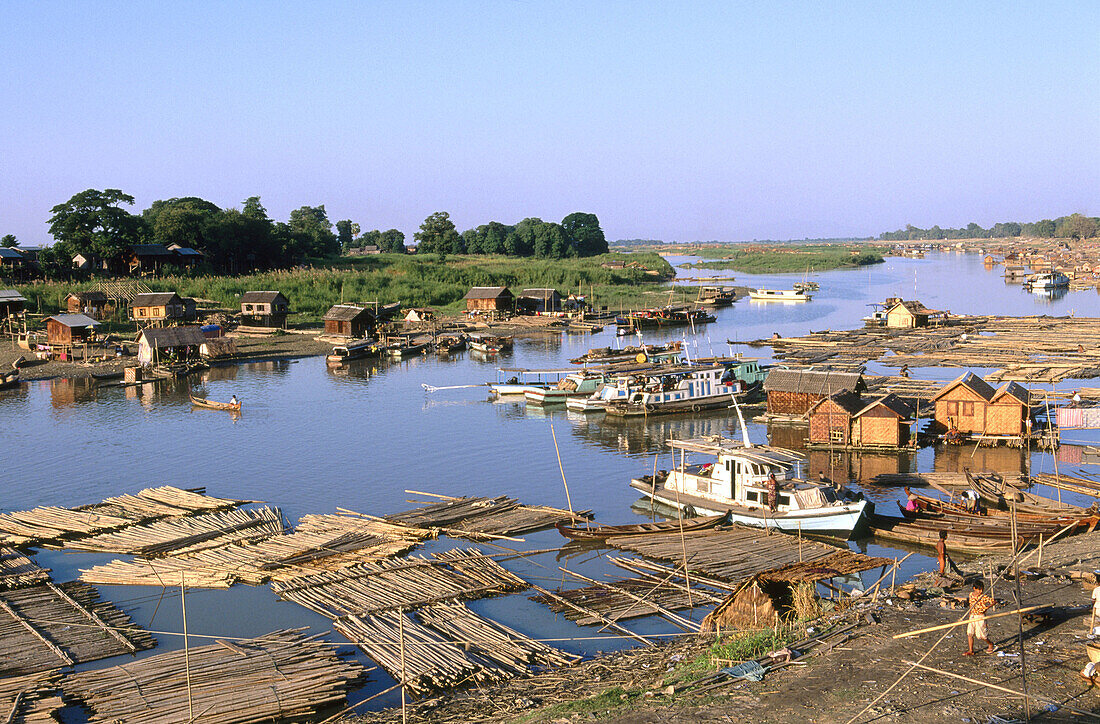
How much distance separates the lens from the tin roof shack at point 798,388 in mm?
36594

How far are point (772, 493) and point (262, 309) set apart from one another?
5765 centimetres

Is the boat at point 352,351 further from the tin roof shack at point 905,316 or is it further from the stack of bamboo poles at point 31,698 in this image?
the stack of bamboo poles at point 31,698

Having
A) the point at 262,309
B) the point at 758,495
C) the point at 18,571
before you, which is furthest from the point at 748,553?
the point at 262,309

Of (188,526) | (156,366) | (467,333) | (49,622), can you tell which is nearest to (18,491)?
(188,526)

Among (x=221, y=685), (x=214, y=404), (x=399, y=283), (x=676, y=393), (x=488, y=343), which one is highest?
(x=399, y=283)

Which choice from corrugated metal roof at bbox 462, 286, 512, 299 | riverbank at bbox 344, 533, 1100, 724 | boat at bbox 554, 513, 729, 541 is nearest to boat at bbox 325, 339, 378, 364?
corrugated metal roof at bbox 462, 286, 512, 299

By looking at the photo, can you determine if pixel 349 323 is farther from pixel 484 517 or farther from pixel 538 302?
pixel 484 517

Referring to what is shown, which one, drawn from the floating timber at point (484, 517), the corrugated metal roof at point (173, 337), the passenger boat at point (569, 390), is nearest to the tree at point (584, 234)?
the corrugated metal roof at point (173, 337)

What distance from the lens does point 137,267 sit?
84.9m

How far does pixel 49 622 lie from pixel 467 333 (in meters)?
55.6

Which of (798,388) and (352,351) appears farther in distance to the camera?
(352,351)

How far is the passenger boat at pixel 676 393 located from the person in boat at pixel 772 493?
18251 mm

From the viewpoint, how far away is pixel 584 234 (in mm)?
155375

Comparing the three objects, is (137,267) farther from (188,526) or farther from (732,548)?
(732,548)
